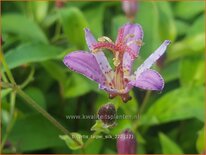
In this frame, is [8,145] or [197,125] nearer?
[8,145]

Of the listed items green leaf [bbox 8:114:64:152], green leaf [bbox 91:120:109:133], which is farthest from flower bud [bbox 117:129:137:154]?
green leaf [bbox 8:114:64:152]

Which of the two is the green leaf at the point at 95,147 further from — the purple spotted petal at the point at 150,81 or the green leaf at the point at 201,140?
the purple spotted petal at the point at 150,81

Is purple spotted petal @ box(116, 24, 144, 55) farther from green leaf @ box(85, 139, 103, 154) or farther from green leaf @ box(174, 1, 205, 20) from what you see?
green leaf @ box(174, 1, 205, 20)

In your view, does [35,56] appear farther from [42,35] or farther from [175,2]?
[175,2]

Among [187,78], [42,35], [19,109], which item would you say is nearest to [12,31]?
[42,35]

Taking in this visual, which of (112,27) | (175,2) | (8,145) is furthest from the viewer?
(175,2)

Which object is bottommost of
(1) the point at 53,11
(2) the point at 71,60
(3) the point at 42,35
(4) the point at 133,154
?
(4) the point at 133,154
